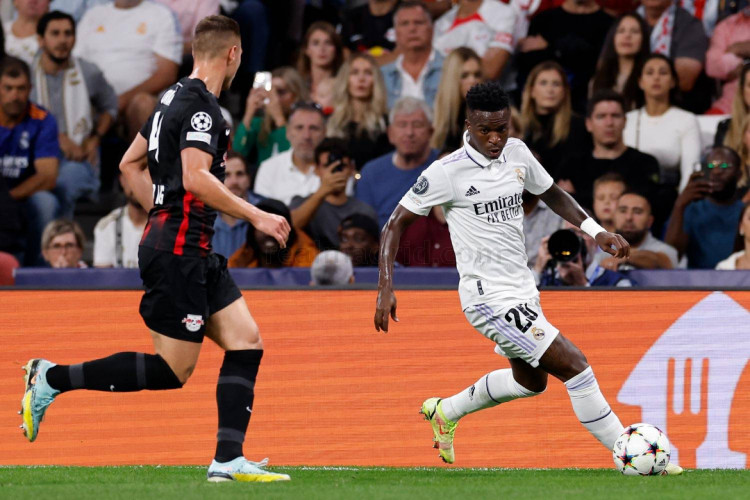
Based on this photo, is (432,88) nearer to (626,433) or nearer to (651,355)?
(651,355)

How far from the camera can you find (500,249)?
6238 mm

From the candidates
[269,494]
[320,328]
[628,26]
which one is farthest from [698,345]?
[628,26]

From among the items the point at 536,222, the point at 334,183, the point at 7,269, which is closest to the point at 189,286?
the point at 7,269

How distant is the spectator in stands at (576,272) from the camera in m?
7.93

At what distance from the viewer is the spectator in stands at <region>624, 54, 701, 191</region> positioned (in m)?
10.3

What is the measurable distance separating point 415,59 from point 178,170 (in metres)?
6.03

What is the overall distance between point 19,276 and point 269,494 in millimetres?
4128

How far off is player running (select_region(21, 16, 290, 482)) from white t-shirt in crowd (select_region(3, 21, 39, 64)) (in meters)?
6.29

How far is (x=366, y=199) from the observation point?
33.7 ft

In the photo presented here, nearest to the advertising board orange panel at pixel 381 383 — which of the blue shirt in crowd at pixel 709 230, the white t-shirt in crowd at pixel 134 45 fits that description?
the blue shirt in crowd at pixel 709 230

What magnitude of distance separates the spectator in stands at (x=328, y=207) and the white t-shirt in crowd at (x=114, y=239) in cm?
142

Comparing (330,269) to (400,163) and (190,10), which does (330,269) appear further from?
(190,10)

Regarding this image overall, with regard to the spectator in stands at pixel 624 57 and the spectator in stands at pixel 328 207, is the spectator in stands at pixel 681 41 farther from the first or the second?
the spectator in stands at pixel 328 207

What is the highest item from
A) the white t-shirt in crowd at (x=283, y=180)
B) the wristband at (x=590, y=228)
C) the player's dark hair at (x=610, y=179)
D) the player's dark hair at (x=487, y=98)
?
the player's dark hair at (x=487, y=98)
